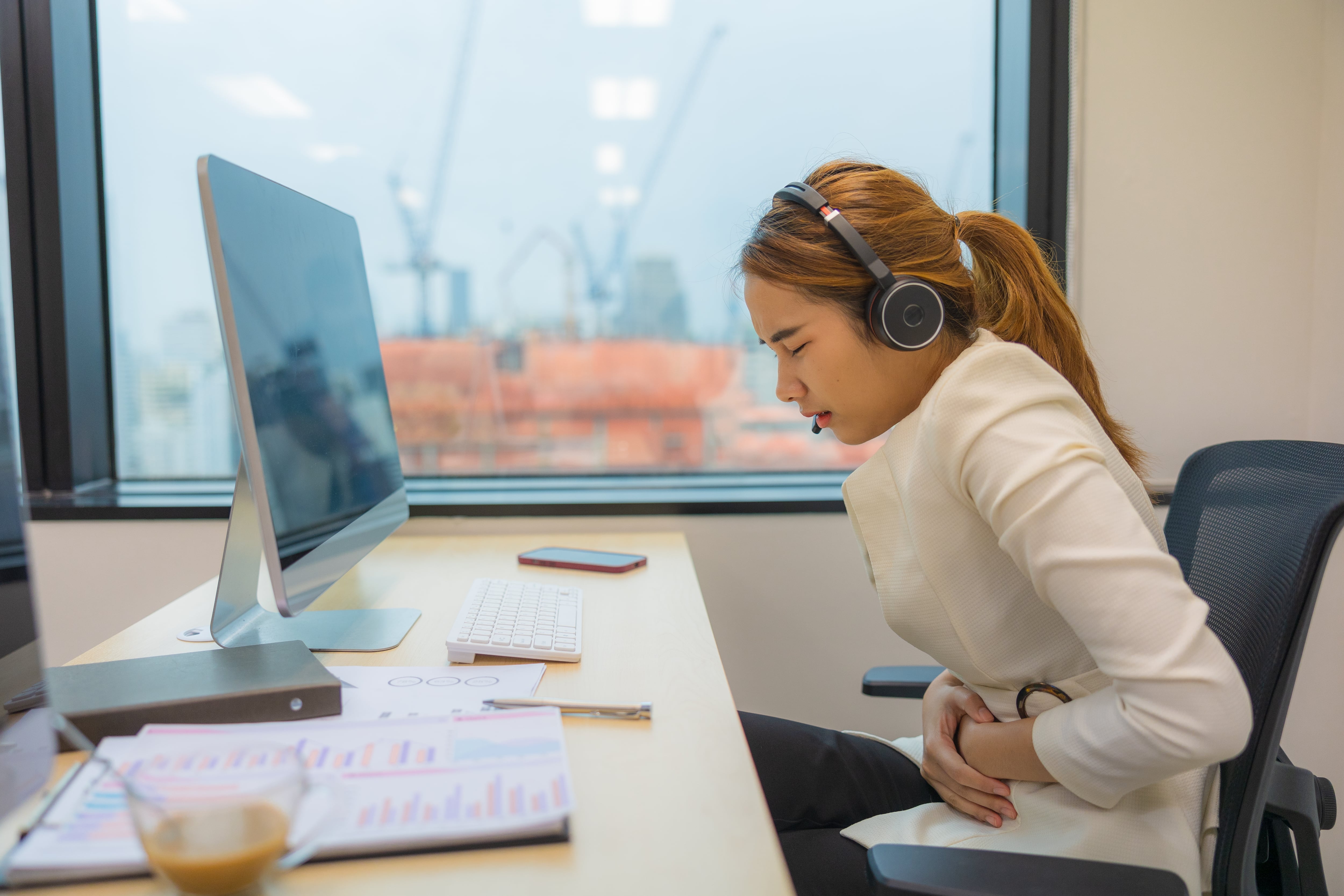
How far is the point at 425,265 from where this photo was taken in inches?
69.0

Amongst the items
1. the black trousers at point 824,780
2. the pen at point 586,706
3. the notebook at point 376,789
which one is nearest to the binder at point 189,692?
the notebook at point 376,789

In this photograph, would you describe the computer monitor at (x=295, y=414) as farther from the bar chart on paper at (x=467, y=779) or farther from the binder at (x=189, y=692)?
the bar chart on paper at (x=467, y=779)

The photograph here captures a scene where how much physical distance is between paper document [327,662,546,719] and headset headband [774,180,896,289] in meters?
0.52

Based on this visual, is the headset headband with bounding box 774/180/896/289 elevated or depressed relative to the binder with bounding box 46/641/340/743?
Result: elevated

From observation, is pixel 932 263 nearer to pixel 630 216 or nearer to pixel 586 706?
pixel 586 706

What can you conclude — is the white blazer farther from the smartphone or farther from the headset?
the smartphone

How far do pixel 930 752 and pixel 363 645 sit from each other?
0.61m

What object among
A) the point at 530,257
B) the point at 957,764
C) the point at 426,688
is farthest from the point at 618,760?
the point at 530,257

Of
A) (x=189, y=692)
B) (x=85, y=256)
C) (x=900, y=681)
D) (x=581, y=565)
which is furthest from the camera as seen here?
(x=85, y=256)

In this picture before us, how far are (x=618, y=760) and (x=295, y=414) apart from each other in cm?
48

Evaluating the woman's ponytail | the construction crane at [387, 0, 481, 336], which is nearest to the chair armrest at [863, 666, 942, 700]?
the woman's ponytail

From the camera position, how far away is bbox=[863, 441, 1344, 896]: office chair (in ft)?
1.82

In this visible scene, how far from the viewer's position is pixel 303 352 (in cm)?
88

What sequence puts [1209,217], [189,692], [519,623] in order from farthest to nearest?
[1209,217] → [519,623] → [189,692]
